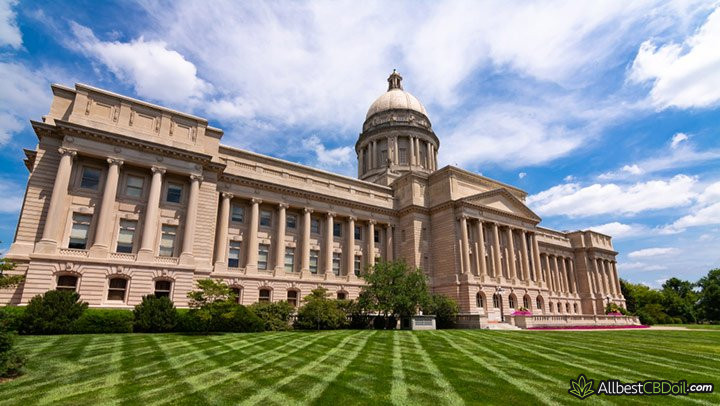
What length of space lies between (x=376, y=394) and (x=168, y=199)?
30363 millimetres

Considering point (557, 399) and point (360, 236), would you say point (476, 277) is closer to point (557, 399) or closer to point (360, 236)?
point (360, 236)

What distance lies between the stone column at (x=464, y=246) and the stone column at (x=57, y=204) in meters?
39.6

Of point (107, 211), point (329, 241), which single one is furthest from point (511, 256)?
point (107, 211)

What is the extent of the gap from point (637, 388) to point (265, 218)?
36.8 meters

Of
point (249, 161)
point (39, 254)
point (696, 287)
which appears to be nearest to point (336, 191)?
point (249, 161)

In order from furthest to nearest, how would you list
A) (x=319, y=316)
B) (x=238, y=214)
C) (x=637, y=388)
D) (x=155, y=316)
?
(x=238, y=214)
(x=319, y=316)
(x=155, y=316)
(x=637, y=388)

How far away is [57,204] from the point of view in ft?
87.4

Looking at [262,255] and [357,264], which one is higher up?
[262,255]

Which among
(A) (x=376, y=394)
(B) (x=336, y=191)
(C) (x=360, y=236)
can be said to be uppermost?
(B) (x=336, y=191)

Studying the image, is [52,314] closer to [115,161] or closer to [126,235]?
[126,235]

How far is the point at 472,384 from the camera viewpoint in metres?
8.74

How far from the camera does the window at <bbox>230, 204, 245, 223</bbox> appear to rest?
38812 mm

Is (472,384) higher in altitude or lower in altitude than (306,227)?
lower

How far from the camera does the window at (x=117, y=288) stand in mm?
27312
